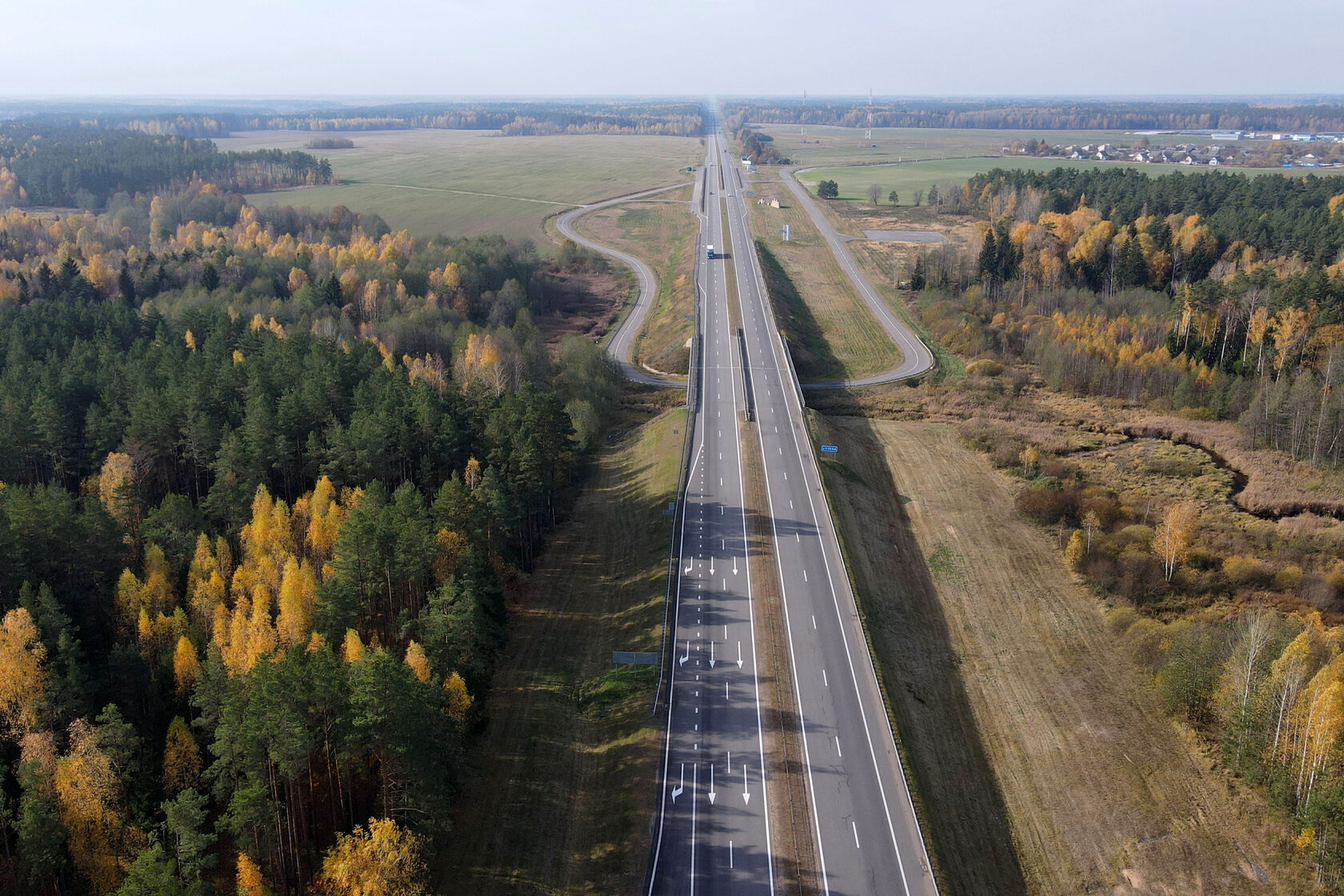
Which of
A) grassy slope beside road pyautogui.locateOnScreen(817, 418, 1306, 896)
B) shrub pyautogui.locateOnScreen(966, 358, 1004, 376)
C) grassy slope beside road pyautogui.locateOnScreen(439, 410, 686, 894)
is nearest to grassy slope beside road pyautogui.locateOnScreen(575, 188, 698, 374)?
shrub pyautogui.locateOnScreen(966, 358, 1004, 376)

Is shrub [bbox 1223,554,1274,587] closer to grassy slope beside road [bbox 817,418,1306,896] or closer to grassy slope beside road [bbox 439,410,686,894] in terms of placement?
grassy slope beside road [bbox 817,418,1306,896]

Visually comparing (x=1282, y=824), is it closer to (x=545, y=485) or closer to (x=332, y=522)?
(x=545, y=485)

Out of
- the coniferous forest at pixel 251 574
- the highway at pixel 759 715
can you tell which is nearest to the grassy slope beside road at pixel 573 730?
the highway at pixel 759 715

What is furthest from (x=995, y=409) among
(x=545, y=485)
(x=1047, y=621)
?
(x=545, y=485)

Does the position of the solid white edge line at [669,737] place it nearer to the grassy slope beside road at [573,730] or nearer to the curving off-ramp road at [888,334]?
the grassy slope beside road at [573,730]

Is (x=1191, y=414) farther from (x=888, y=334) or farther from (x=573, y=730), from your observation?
(x=573, y=730)

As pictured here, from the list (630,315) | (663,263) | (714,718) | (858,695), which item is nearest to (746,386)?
(630,315)

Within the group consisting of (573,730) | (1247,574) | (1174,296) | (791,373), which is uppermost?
(1174,296)
